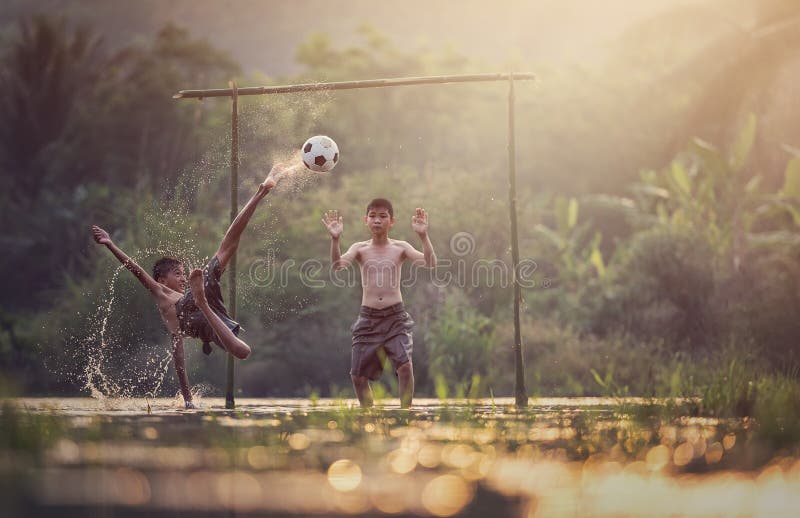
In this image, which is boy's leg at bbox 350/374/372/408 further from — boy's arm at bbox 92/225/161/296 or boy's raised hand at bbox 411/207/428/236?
boy's arm at bbox 92/225/161/296

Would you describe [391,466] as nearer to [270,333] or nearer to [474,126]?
[270,333]

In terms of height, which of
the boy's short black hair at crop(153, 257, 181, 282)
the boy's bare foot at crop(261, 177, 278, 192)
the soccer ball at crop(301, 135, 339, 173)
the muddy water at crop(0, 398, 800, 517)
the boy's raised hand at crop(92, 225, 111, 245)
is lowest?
the muddy water at crop(0, 398, 800, 517)

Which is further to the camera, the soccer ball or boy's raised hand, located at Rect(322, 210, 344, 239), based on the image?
the soccer ball

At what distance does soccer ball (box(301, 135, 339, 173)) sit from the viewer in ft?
37.9

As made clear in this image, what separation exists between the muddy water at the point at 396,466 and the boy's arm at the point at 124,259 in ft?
5.55

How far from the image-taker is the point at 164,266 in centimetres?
1178

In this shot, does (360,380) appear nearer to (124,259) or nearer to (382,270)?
(382,270)

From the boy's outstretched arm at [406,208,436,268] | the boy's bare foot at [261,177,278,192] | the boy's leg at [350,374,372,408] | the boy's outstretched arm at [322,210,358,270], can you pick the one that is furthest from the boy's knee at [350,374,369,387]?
the boy's bare foot at [261,177,278,192]

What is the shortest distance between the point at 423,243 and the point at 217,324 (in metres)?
2.10

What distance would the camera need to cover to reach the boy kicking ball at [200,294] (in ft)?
35.2

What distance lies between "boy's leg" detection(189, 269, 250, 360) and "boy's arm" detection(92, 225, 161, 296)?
2.67 ft

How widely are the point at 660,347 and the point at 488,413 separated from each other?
7.14m

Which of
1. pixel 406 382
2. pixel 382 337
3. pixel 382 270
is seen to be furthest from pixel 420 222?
pixel 406 382

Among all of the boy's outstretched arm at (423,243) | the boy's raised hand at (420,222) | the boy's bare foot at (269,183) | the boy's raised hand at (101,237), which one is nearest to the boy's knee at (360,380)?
the boy's outstretched arm at (423,243)
